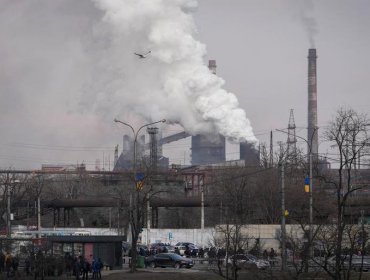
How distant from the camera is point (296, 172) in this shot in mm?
98438

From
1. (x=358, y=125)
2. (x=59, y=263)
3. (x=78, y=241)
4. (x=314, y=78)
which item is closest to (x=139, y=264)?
(x=78, y=241)

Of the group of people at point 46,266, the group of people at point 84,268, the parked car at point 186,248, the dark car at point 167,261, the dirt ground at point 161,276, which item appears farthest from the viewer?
the parked car at point 186,248

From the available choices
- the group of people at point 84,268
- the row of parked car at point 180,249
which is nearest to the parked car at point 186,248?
the row of parked car at point 180,249

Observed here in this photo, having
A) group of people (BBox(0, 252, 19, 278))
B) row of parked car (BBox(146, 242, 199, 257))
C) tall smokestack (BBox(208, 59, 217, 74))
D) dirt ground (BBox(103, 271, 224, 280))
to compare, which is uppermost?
tall smokestack (BBox(208, 59, 217, 74))

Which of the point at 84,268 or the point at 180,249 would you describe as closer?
the point at 84,268

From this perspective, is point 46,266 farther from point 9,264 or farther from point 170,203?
point 170,203

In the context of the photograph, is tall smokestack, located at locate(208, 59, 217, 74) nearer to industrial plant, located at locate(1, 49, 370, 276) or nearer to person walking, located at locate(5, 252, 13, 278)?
industrial plant, located at locate(1, 49, 370, 276)

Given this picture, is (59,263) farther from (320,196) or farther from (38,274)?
(320,196)

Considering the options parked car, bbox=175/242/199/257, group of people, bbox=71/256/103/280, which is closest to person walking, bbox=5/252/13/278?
group of people, bbox=71/256/103/280

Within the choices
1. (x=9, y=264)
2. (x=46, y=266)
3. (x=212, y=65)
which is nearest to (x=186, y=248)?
(x=46, y=266)

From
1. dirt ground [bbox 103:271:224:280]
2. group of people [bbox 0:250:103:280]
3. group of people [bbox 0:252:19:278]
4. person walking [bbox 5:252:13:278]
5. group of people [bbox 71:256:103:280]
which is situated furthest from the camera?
dirt ground [bbox 103:271:224:280]

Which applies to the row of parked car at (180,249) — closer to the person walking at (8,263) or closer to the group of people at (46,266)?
the group of people at (46,266)

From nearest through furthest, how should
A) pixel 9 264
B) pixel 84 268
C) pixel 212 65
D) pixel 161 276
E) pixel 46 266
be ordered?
pixel 46 266 < pixel 9 264 < pixel 84 268 < pixel 161 276 < pixel 212 65

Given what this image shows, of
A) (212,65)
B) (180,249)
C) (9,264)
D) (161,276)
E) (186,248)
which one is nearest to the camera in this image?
(9,264)
